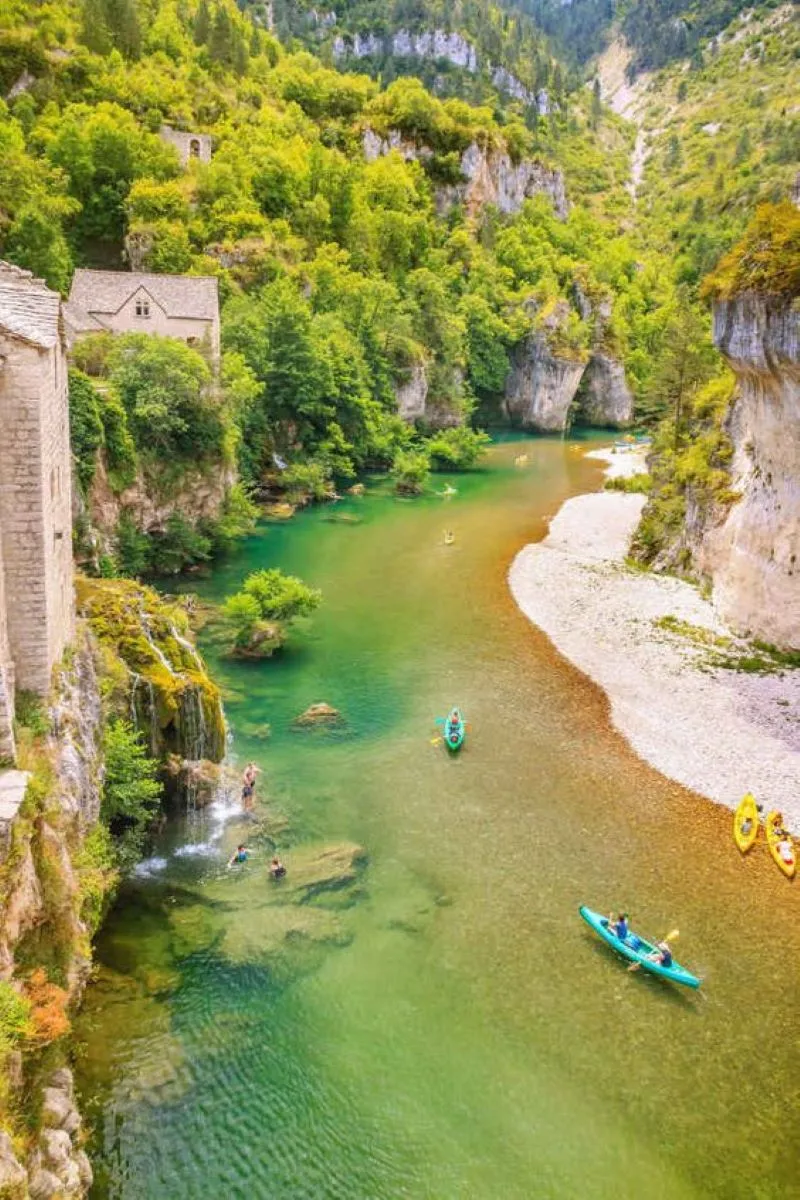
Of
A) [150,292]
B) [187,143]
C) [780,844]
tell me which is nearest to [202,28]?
[187,143]

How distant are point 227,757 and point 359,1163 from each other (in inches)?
466

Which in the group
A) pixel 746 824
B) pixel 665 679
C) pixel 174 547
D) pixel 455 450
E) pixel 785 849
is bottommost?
pixel 785 849

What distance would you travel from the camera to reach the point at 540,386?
83625mm

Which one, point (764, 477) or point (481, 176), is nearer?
point (764, 477)

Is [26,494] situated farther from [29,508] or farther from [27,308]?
[27,308]

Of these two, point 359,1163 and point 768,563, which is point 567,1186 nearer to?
point 359,1163

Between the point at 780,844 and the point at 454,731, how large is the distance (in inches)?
351

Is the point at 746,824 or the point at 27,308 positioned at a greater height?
the point at 27,308

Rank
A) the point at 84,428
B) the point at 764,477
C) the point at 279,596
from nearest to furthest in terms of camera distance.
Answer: the point at 279,596
the point at 764,477
the point at 84,428

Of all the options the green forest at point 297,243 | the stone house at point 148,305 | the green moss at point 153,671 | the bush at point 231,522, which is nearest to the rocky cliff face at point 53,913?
the green moss at point 153,671

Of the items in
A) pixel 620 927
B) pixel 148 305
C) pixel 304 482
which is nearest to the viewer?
pixel 620 927

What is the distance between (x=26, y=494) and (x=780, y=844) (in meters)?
17.7

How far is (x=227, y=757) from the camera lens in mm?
22422

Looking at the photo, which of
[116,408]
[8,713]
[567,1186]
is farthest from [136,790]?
[116,408]
